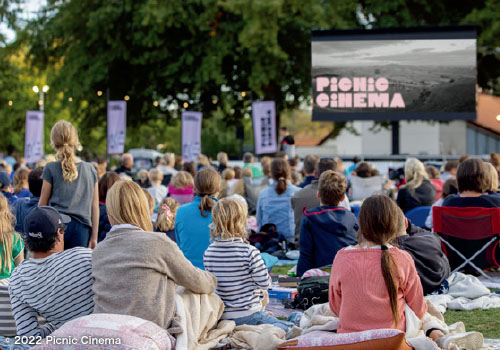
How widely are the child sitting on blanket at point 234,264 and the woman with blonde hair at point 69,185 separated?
1.50 m

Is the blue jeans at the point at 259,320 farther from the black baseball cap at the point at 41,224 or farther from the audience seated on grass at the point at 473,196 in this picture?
the audience seated on grass at the point at 473,196

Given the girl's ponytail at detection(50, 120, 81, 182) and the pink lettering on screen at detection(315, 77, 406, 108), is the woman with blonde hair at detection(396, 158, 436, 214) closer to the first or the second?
the girl's ponytail at detection(50, 120, 81, 182)

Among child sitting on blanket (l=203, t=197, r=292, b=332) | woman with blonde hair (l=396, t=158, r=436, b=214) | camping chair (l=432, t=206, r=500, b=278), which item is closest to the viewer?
child sitting on blanket (l=203, t=197, r=292, b=332)

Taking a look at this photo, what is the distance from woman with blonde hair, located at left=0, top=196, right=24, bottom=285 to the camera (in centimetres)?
517

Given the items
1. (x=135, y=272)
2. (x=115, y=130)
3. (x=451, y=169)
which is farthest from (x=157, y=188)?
(x=115, y=130)

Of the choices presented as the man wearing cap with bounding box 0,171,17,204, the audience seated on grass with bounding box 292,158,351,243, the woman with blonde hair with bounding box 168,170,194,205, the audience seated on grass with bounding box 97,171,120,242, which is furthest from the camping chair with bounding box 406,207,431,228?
the man wearing cap with bounding box 0,171,17,204

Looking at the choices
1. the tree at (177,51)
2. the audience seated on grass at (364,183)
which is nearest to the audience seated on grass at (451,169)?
the audience seated on grass at (364,183)

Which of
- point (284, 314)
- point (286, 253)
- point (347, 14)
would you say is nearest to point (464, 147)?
point (347, 14)

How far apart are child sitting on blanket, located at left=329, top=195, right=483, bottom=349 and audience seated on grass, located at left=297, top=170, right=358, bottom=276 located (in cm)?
228

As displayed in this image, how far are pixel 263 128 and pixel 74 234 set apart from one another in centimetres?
1406

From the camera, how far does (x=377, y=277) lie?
13.6ft

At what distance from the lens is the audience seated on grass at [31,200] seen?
22.5 feet

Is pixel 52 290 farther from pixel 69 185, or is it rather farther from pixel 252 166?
pixel 252 166

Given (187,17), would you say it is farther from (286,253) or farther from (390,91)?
(286,253)
